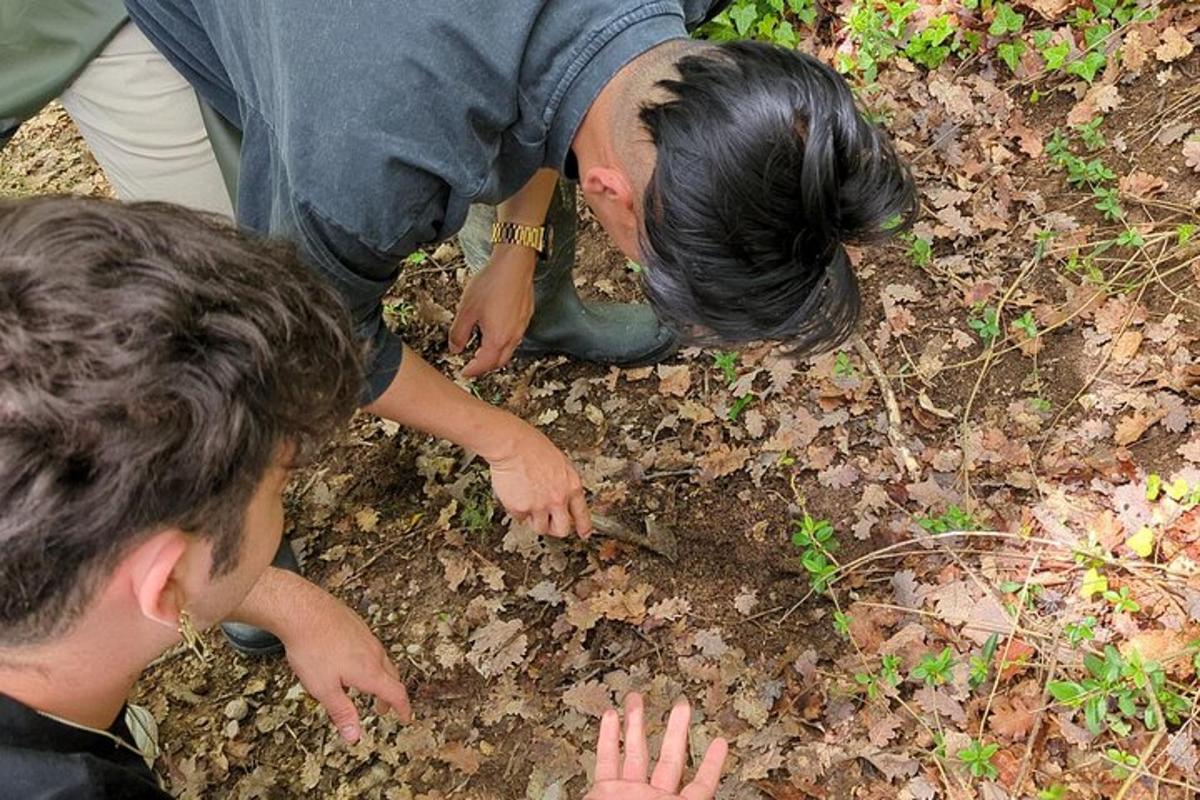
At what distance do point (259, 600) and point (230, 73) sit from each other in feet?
3.98

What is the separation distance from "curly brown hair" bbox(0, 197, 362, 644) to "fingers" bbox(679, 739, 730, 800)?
3.29 ft

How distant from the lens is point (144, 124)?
254 cm

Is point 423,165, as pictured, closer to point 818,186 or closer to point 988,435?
point 818,186

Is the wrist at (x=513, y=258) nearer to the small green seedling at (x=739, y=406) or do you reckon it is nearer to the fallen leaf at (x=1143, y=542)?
the small green seedling at (x=739, y=406)

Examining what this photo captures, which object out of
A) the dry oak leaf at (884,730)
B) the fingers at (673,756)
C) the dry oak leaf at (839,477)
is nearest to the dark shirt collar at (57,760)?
the fingers at (673,756)

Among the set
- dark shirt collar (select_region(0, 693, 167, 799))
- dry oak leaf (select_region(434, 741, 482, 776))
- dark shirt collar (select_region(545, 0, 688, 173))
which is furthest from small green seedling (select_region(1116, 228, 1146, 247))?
dark shirt collar (select_region(0, 693, 167, 799))

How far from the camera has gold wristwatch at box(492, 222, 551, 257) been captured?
3.01 metres

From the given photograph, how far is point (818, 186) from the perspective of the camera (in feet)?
6.37

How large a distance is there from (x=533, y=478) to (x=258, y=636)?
44.8 inches

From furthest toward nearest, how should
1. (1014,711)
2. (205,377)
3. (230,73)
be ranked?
(1014,711), (230,73), (205,377)

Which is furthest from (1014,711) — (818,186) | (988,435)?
(818,186)

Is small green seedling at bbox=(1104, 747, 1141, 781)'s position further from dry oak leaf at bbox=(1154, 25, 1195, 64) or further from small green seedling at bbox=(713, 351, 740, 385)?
dry oak leaf at bbox=(1154, 25, 1195, 64)

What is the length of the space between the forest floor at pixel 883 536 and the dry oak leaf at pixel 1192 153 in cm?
1

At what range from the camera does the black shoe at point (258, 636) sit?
3.15 m
